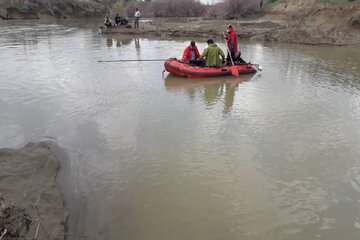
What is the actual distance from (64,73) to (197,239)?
9797 mm

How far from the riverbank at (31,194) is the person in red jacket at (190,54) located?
6738 mm

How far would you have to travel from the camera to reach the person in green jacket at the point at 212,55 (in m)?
12.0

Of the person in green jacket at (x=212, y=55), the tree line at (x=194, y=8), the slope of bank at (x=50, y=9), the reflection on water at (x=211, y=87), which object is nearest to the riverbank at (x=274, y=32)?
the tree line at (x=194, y=8)

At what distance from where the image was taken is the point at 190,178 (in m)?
6.03

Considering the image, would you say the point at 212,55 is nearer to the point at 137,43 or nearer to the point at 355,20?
the point at 137,43

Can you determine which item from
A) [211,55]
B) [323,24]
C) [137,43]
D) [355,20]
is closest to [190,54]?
[211,55]

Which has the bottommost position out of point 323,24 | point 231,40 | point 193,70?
point 193,70

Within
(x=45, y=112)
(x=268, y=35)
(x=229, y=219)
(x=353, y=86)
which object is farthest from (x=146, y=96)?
(x=268, y=35)

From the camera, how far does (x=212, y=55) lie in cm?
1218

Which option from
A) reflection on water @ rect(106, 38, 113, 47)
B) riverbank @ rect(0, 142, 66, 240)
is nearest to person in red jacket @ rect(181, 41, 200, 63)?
riverbank @ rect(0, 142, 66, 240)

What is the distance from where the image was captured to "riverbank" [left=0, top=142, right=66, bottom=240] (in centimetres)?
338

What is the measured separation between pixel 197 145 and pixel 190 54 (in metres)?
6.08

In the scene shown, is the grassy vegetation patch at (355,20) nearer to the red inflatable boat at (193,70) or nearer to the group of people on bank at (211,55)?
the group of people on bank at (211,55)

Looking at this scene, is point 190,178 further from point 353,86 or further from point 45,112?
point 353,86
